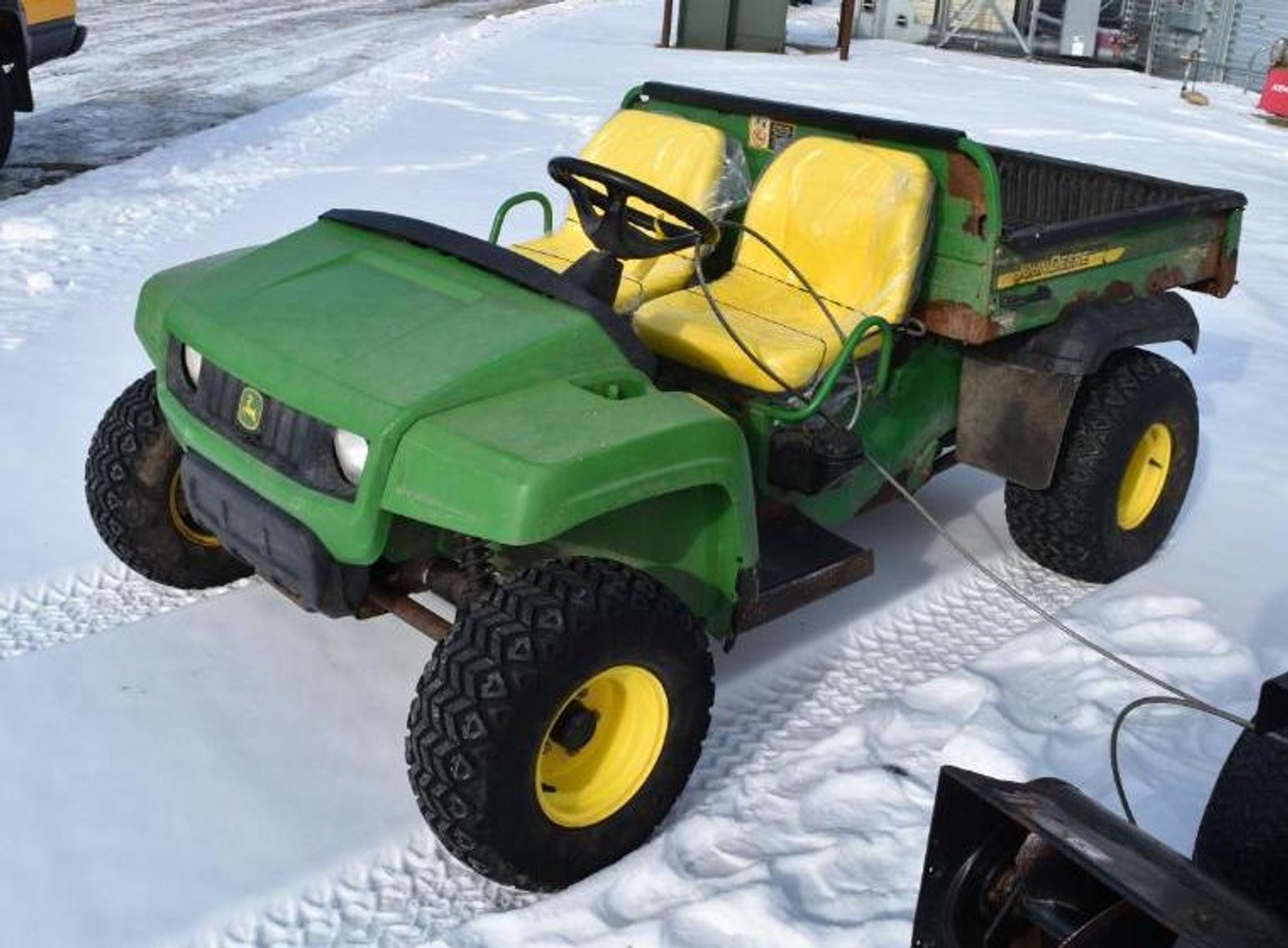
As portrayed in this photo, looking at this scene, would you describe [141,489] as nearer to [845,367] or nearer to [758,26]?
[845,367]

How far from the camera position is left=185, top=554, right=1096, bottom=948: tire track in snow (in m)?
2.56

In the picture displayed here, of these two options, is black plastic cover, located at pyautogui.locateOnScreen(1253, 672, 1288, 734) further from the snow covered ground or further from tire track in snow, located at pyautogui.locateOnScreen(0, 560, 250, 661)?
tire track in snow, located at pyautogui.locateOnScreen(0, 560, 250, 661)

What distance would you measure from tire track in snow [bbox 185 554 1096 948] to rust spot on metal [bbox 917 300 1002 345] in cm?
72

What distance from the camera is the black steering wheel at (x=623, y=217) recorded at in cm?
306

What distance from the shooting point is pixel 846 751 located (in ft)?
10.2

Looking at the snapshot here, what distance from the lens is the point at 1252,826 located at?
7.52ft

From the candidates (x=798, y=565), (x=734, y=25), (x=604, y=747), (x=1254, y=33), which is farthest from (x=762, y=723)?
(x=1254, y=33)

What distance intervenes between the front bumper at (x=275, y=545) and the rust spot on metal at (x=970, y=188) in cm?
173

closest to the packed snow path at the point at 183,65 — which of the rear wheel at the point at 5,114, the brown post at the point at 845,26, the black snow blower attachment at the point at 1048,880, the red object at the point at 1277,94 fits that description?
the rear wheel at the point at 5,114

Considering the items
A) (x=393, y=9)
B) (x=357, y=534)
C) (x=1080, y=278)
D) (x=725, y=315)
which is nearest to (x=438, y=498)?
(x=357, y=534)

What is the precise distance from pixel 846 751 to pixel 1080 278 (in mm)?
1454

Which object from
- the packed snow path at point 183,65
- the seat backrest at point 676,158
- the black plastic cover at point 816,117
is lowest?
the packed snow path at point 183,65

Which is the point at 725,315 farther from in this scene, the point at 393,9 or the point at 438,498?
the point at 393,9

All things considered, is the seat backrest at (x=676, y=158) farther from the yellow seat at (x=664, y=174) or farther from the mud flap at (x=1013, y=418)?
the mud flap at (x=1013, y=418)
